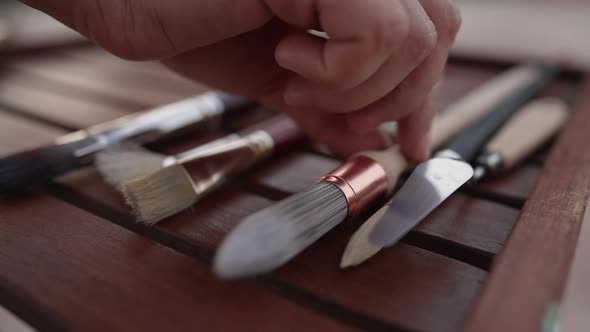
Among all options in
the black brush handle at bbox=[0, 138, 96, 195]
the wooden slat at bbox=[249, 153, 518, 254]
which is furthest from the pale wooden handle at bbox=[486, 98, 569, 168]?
the black brush handle at bbox=[0, 138, 96, 195]

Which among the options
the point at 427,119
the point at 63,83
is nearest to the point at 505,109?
the point at 427,119

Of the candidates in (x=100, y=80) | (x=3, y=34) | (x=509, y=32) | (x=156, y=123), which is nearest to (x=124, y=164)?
(x=156, y=123)

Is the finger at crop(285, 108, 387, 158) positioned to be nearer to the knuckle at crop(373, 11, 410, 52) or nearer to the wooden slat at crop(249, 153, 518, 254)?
the wooden slat at crop(249, 153, 518, 254)

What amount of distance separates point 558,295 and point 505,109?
0.43 m

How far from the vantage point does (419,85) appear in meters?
0.46

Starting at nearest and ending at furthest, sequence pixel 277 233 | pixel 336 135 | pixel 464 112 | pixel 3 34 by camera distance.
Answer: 1. pixel 277 233
2. pixel 336 135
3. pixel 464 112
4. pixel 3 34

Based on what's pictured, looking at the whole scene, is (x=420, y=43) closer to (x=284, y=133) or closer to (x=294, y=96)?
(x=294, y=96)

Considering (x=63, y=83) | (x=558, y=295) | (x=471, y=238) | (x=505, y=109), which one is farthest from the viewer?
(x=63, y=83)

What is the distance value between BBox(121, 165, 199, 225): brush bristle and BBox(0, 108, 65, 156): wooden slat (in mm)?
229

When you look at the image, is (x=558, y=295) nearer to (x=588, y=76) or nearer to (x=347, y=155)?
(x=347, y=155)

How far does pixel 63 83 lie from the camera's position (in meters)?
0.84

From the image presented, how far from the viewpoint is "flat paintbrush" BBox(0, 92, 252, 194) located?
488 millimetres

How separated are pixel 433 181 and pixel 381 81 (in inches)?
4.0

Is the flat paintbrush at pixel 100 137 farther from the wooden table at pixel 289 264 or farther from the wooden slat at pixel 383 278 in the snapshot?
the wooden slat at pixel 383 278
